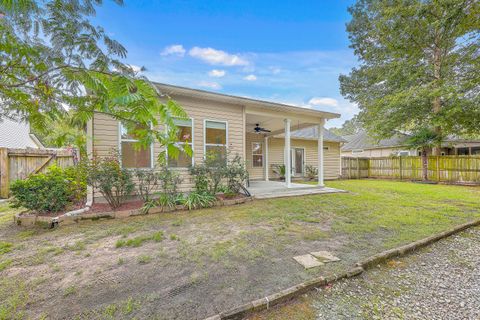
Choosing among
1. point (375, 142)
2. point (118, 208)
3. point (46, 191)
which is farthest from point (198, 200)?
point (375, 142)

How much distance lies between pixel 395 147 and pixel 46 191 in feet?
70.8

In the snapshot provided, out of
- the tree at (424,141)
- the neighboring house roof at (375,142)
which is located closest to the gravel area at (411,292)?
the tree at (424,141)

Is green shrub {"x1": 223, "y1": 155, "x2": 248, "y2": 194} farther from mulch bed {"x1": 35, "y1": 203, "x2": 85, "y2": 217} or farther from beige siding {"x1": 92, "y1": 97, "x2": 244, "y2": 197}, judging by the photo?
mulch bed {"x1": 35, "y1": 203, "x2": 85, "y2": 217}

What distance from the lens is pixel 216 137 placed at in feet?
22.3

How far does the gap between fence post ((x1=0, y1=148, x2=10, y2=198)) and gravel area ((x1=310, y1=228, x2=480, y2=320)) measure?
9.88m

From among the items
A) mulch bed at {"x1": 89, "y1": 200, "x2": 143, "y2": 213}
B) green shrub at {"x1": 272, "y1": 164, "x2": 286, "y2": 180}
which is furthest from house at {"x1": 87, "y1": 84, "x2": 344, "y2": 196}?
green shrub at {"x1": 272, "y1": 164, "x2": 286, "y2": 180}

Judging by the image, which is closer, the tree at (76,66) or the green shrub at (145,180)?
the tree at (76,66)

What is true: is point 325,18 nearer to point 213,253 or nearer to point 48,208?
point 213,253

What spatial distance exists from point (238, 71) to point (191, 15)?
528cm

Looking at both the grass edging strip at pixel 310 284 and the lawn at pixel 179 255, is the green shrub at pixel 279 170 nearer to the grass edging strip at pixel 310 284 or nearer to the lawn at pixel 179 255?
the lawn at pixel 179 255

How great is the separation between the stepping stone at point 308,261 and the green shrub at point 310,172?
10.8 metres

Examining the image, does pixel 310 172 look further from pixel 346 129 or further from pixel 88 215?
pixel 346 129

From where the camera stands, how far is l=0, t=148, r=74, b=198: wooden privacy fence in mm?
6738

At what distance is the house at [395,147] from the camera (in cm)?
1514
